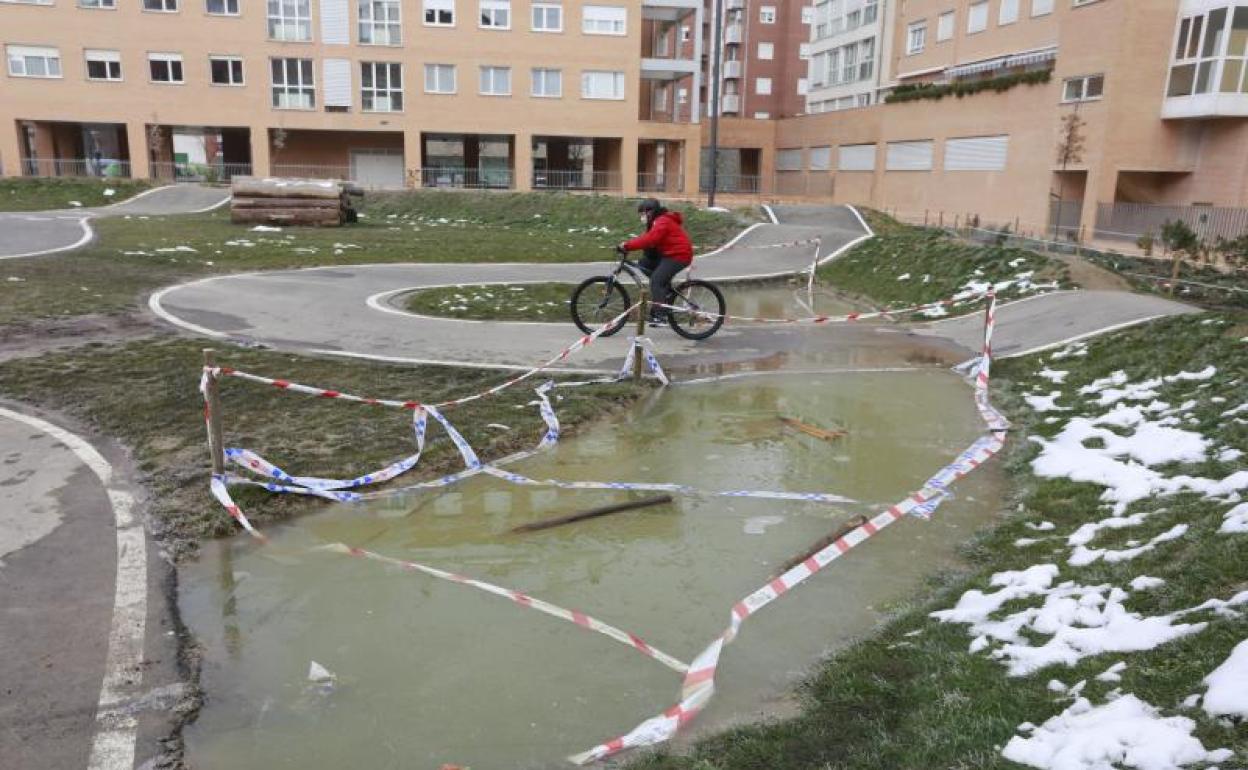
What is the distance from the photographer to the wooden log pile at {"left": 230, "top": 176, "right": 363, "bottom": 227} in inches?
1155

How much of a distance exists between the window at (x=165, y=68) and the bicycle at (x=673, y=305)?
139 feet

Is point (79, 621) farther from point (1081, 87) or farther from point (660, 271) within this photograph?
point (1081, 87)

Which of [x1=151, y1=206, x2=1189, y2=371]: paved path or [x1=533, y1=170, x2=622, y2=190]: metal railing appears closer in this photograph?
[x1=151, y1=206, x2=1189, y2=371]: paved path

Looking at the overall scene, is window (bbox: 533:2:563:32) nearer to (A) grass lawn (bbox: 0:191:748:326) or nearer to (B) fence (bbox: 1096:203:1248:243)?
(A) grass lawn (bbox: 0:191:748:326)

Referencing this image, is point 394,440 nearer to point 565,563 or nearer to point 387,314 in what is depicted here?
point 565,563

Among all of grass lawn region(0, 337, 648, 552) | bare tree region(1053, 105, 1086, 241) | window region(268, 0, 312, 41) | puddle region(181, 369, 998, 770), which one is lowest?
puddle region(181, 369, 998, 770)

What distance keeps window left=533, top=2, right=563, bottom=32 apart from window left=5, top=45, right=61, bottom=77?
2395cm

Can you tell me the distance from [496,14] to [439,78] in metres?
4.55

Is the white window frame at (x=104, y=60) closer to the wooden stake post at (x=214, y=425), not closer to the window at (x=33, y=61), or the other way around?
the window at (x=33, y=61)

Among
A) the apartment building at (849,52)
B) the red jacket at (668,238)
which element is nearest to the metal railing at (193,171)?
the apartment building at (849,52)

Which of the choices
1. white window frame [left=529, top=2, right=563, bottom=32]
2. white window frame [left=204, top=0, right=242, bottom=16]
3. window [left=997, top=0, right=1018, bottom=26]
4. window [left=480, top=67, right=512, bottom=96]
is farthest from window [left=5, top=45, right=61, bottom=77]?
window [left=997, top=0, right=1018, bottom=26]

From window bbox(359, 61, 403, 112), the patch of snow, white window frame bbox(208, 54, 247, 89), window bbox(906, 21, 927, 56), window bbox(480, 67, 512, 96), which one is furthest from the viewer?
window bbox(906, 21, 927, 56)

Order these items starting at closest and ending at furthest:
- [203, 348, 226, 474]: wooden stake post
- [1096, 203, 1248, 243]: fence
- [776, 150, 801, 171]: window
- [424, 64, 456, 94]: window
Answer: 1. [203, 348, 226, 474]: wooden stake post
2. [1096, 203, 1248, 243]: fence
3. [424, 64, 456, 94]: window
4. [776, 150, 801, 171]: window

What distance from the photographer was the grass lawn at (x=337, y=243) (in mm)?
15180
